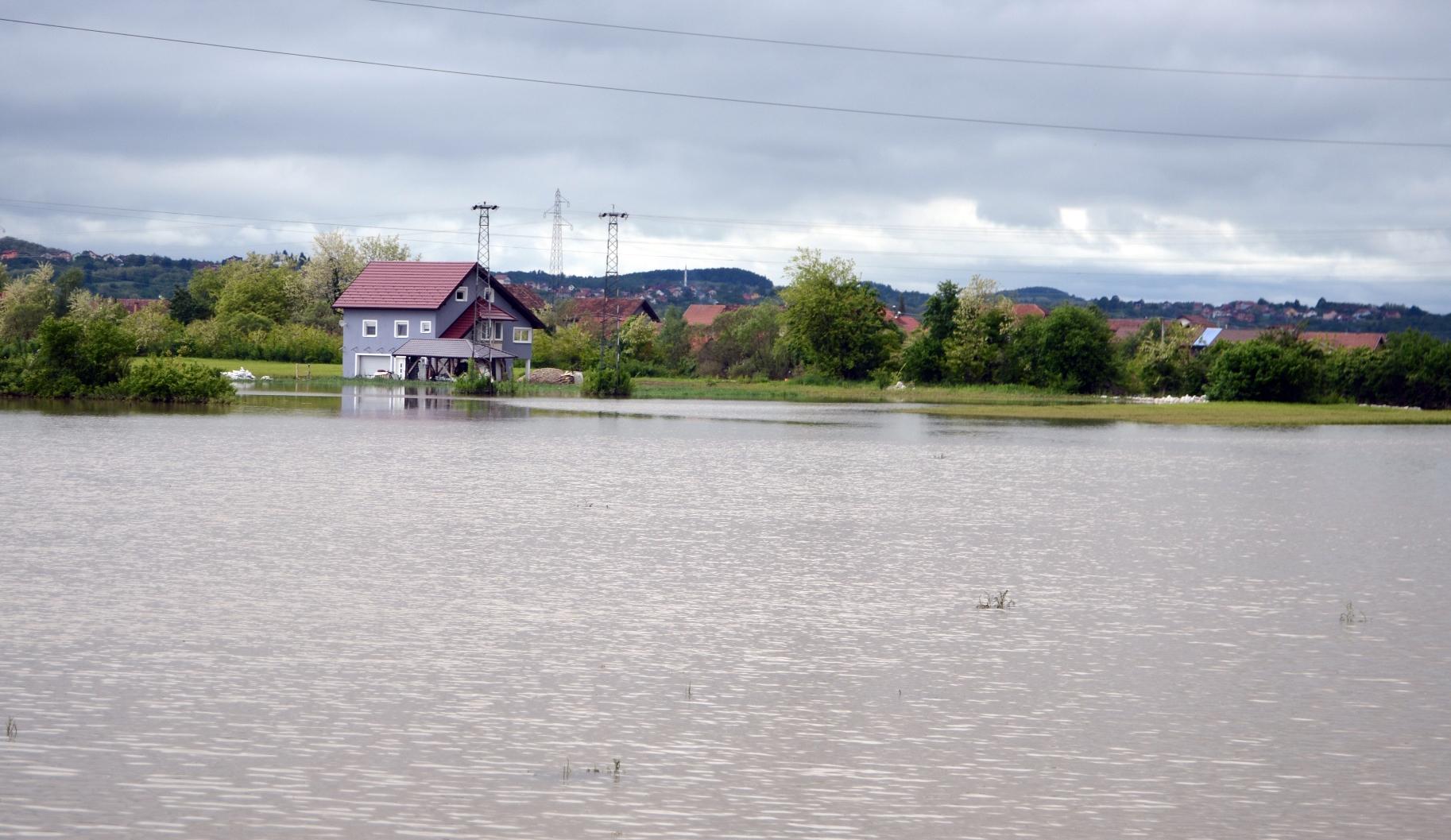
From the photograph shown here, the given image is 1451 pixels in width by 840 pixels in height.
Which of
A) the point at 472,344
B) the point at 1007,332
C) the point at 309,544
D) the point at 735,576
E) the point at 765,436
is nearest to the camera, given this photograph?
the point at 735,576

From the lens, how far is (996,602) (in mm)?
15109

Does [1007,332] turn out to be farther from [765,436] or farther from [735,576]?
[735,576]

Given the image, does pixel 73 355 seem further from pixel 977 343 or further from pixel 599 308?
pixel 599 308

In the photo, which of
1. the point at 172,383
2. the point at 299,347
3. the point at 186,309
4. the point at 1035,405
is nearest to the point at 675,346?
the point at 299,347

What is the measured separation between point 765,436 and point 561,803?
1474 inches

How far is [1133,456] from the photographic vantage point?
1529 inches

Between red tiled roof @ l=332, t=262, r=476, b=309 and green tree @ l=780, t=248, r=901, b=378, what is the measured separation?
25.1 m

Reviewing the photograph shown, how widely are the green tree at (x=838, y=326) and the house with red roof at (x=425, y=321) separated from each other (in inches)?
830

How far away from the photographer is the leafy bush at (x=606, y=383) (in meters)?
80.8

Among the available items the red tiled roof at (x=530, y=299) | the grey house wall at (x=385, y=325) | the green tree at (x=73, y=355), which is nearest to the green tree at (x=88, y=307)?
the grey house wall at (x=385, y=325)

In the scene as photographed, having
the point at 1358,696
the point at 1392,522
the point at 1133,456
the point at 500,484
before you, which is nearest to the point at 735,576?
the point at 1358,696

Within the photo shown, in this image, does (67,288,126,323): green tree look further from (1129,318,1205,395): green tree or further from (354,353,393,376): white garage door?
(1129,318,1205,395): green tree

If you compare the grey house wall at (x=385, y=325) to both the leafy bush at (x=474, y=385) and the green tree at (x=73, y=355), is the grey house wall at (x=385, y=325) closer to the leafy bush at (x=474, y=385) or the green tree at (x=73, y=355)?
the leafy bush at (x=474, y=385)

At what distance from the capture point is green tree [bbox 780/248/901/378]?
107375 millimetres
